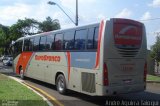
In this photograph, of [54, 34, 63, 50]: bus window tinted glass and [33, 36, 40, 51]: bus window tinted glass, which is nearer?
[54, 34, 63, 50]: bus window tinted glass

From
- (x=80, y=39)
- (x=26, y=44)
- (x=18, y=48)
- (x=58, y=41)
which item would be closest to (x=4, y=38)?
(x=18, y=48)

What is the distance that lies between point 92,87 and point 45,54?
557cm

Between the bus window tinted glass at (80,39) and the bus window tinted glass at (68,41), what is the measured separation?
44 centimetres

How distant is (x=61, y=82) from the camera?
14977mm

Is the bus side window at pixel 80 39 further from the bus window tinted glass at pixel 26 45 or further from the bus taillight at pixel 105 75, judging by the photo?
Result: the bus window tinted glass at pixel 26 45

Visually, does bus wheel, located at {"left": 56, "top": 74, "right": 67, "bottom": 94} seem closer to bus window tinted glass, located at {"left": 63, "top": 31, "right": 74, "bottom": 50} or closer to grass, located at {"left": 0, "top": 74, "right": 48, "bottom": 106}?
bus window tinted glass, located at {"left": 63, "top": 31, "right": 74, "bottom": 50}

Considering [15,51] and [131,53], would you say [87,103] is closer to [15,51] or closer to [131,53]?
[131,53]

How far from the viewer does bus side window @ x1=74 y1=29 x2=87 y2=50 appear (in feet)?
43.0

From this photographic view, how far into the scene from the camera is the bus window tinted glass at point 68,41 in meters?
14.2

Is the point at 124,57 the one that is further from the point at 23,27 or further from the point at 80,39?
the point at 23,27

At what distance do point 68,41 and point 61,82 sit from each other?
1.94m

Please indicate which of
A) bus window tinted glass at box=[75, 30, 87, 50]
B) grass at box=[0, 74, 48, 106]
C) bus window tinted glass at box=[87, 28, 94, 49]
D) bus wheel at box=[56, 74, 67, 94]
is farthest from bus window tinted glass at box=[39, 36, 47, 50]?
bus window tinted glass at box=[87, 28, 94, 49]

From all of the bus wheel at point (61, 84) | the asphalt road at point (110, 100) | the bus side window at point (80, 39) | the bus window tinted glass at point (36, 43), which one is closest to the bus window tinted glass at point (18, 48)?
the bus window tinted glass at point (36, 43)

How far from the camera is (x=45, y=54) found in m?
17.1
